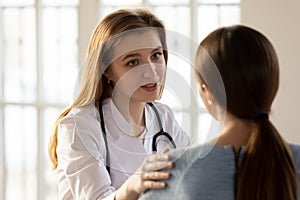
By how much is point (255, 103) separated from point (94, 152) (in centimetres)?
64

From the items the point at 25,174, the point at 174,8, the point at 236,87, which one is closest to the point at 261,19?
the point at 174,8

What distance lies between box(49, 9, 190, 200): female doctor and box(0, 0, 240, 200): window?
42.1 inches

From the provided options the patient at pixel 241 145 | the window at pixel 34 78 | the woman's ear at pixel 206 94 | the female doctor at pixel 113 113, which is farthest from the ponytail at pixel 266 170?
the window at pixel 34 78

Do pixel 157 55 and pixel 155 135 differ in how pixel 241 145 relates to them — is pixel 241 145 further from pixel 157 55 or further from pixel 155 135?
pixel 155 135

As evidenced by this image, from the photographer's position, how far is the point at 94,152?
1.94 m

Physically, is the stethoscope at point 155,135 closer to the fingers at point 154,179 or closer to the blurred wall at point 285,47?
the fingers at point 154,179

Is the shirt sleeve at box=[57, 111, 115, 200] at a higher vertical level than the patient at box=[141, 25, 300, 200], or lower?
lower

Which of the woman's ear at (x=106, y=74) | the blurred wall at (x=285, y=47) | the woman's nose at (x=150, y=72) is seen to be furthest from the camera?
the blurred wall at (x=285, y=47)

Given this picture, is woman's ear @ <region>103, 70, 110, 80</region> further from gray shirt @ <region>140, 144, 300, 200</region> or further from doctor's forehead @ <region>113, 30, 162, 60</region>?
gray shirt @ <region>140, 144, 300, 200</region>

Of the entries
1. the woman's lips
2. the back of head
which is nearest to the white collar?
the woman's lips

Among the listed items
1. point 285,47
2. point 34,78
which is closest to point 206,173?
point 285,47

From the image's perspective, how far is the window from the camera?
3.34 metres

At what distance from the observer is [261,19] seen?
2660mm

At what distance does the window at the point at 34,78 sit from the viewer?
3340 millimetres
